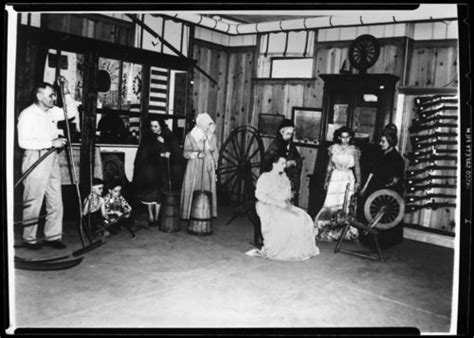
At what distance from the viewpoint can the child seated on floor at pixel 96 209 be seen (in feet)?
17.5

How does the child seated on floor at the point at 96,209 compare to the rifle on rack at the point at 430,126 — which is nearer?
the child seated on floor at the point at 96,209

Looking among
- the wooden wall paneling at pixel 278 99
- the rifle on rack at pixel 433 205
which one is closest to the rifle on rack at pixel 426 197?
the rifle on rack at pixel 433 205

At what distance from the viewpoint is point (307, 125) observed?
7.43 metres

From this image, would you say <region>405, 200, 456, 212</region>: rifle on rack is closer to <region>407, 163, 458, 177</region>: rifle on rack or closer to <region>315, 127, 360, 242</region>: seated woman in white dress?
<region>407, 163, 458, 177</region>: rifle on rack

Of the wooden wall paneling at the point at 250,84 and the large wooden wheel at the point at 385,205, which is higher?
the wooden wall paneling at the point at 250,84

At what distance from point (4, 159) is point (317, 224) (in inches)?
162

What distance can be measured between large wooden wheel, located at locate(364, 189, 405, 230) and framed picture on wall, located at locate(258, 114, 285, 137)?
269cm

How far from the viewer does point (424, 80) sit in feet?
20.6

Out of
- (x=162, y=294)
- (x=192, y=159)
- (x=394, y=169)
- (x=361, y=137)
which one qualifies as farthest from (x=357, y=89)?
(x=162, y=294)

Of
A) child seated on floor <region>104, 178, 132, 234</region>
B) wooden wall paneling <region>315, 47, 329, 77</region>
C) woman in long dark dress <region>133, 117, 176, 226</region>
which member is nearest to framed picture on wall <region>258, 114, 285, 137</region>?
wooden wall paneling <region>315, 47, 329, 77</region>

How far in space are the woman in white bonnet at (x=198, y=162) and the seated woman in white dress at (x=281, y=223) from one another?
1341mm

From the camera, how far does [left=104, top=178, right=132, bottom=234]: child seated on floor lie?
17.8 ft

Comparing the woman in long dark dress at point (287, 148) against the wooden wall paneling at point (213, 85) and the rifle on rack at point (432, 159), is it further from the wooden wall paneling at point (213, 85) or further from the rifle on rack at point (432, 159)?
the wooden wall paneling at point (213, 85)
